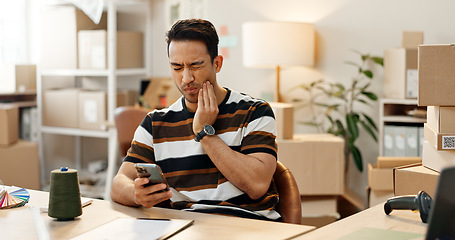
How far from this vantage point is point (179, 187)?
6.25 ft

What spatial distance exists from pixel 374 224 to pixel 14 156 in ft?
10.5

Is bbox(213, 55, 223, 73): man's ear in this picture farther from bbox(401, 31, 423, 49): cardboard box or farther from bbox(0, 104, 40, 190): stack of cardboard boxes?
bbox(0, 104, 40, 190): stack of cardboard boxes


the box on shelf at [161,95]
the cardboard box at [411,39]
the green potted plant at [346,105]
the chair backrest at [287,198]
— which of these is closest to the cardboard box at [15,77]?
the box on shelf at [161,95]

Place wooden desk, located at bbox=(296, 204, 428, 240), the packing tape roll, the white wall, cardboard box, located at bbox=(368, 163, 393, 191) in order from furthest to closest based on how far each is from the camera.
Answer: the white wall → cardboard box, located at bbox=(368, 163, 393, 191) → the packing tape roll → wooden desk, located at bbox=(296, 204, 428, 240)

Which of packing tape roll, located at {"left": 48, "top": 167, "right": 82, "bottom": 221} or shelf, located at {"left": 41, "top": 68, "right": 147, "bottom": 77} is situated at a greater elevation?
shelf, located at {"left": 41, "top": 68, "right": 147, "bottom": 77}

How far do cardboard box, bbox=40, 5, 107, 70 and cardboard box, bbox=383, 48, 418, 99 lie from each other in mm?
2417

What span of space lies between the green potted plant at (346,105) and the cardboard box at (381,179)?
47 centimetres

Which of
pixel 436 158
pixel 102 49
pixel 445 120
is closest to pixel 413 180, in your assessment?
pixel 436 158

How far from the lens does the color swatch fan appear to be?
1691 millimetres

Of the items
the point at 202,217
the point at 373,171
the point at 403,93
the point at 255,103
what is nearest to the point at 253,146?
the point at 255,103

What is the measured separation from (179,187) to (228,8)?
9.07 feet

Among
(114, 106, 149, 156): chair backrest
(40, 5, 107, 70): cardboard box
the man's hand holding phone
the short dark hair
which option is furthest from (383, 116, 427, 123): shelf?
(40, 5, 107, 70): cardboard box

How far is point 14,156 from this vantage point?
4.04 m

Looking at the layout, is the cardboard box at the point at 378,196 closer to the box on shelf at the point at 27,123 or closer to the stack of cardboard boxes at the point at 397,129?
the stack of cardboard boxes at the point at 397,129
